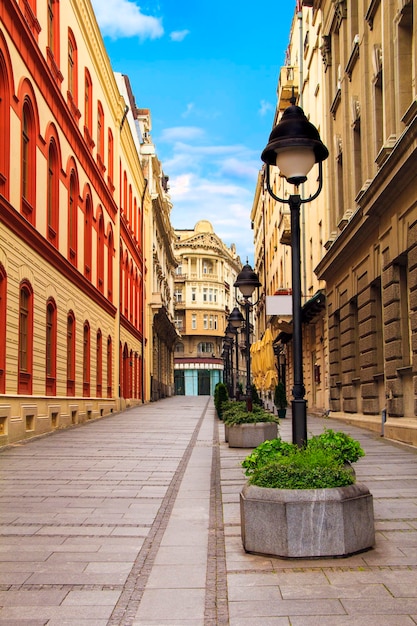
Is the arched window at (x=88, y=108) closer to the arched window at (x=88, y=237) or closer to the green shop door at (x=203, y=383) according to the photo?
the arched window at (x=88, y=237)

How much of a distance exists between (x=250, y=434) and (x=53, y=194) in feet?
33.3

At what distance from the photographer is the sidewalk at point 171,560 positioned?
5023 mm

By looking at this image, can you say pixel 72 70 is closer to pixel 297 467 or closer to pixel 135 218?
pixel 297 467

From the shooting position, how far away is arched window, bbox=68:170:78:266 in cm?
2491

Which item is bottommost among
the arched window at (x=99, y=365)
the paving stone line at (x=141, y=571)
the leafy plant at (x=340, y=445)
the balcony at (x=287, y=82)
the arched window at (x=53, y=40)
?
the paving stone line at (x=141, y=571)

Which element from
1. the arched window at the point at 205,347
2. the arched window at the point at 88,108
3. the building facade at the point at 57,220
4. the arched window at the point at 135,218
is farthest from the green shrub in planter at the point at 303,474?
the arched window at the point at 205,347

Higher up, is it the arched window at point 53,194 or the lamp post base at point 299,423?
the arched window at point 53,194

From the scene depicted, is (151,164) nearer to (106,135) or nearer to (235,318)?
(106,135)

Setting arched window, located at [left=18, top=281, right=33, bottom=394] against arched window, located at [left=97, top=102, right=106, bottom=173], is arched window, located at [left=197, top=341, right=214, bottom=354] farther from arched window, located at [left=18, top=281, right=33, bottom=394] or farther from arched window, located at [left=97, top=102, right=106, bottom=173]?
arched window, located at [left=18, top=281, right=33, bottom=394]

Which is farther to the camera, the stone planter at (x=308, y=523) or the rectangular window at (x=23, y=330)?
the rectangular window at (x=23, y=330)

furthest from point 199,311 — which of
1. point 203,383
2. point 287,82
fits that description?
point 287,82

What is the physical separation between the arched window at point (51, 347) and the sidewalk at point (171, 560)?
8.87m

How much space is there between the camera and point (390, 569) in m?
5.95

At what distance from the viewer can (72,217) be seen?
83.9 feet
